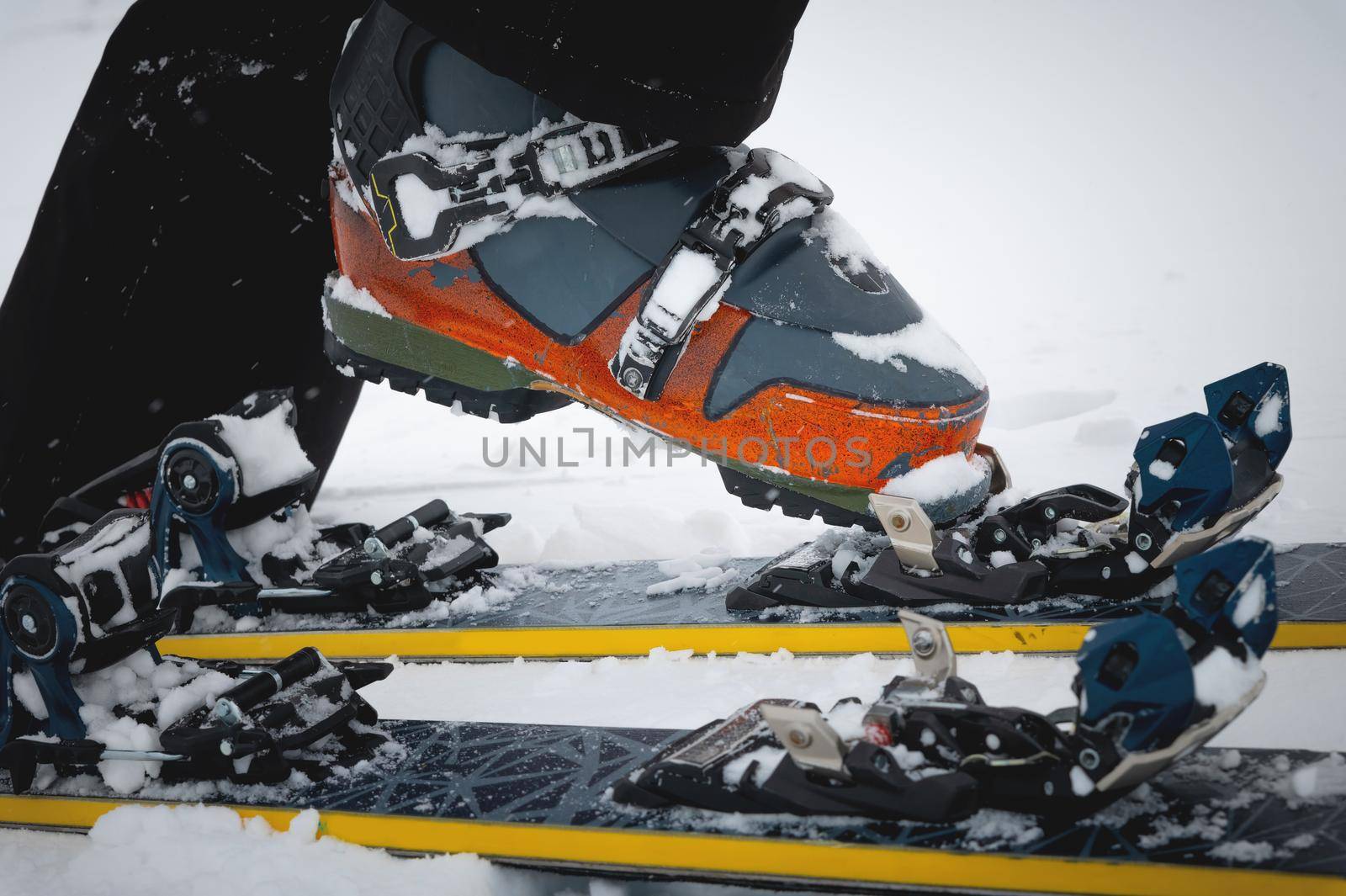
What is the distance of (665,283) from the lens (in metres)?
1.74

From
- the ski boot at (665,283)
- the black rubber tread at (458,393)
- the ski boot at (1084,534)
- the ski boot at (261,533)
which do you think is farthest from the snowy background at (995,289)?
the black rubber tread at (458,393)

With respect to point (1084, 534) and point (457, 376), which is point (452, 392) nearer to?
point (457, 376)

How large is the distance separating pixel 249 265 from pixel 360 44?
100cm

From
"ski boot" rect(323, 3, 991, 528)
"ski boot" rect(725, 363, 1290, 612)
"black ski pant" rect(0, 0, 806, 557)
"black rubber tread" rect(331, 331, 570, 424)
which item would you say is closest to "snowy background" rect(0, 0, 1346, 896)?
"ski boot" rect(725, 363, 1290, 612)

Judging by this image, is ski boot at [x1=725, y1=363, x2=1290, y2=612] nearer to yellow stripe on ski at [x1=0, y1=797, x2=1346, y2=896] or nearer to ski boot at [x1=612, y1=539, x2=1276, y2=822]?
ski boot at [x1=612, y1=539, x2=1276, y2=822]

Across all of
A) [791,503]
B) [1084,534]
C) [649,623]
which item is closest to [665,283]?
[791,503]

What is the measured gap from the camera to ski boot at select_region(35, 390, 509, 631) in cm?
A: 191

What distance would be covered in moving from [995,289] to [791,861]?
4363 mm

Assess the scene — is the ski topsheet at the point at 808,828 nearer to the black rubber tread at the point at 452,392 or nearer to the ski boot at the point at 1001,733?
the ski boot at the point at 1001,733

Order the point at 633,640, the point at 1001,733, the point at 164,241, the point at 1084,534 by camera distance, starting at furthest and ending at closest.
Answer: the point at 164,241 → the point at 633,640 → the point at 1084,534 → the point at 1001,733

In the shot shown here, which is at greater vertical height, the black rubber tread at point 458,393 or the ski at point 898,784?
the black rubber tread at point 458,393

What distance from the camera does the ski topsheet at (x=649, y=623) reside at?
5.46 feet

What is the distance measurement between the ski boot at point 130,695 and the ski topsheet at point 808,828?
5cm

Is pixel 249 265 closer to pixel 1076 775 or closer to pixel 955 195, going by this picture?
pixel 1076 775
